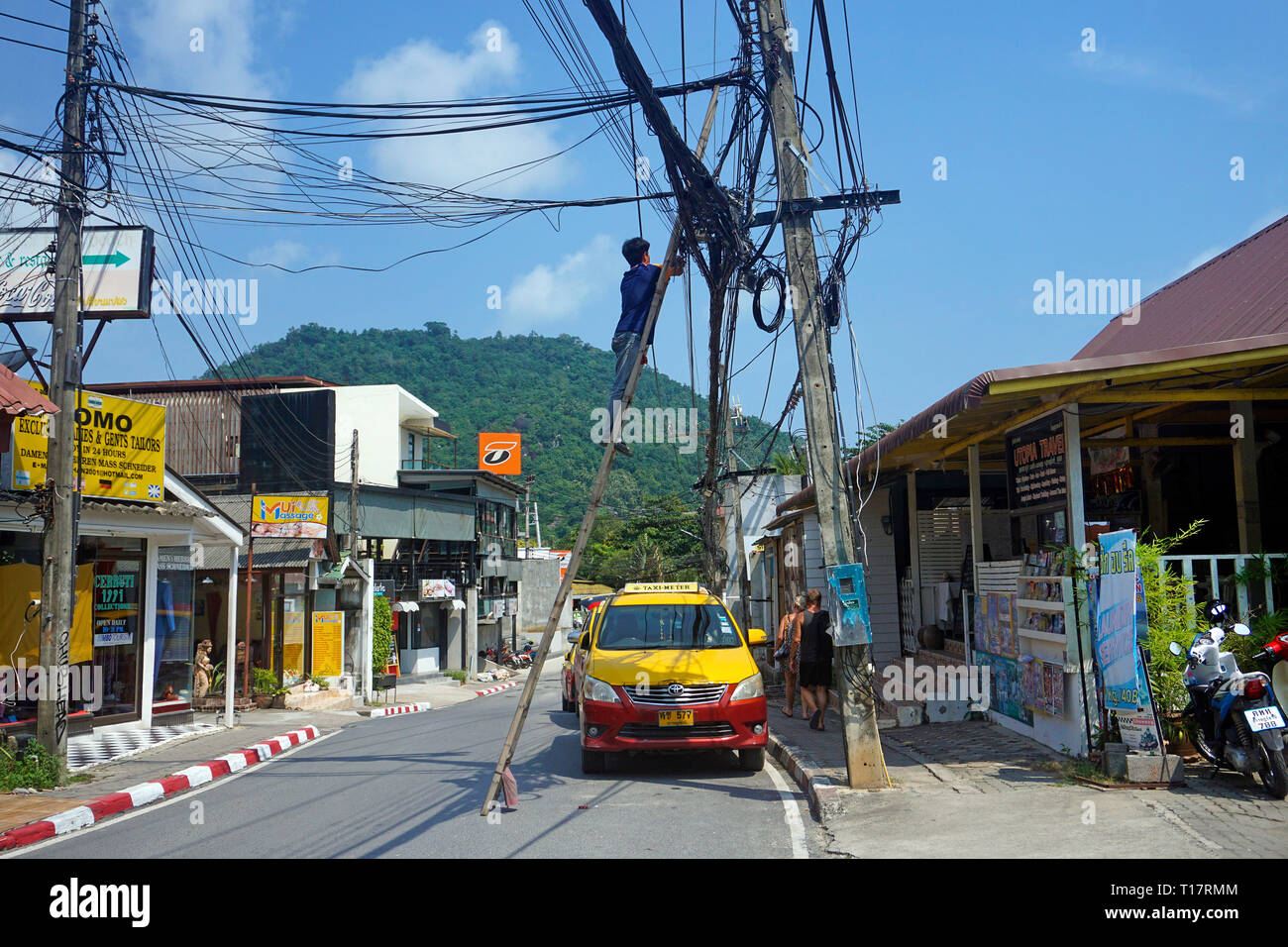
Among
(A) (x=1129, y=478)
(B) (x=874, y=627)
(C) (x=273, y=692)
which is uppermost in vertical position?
(A) (x=1129, y=478)

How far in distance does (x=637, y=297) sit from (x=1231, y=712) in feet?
20.7

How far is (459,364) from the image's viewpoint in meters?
87.4

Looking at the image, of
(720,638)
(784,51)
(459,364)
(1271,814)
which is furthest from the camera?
(459,364)

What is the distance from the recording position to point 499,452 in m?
52.2

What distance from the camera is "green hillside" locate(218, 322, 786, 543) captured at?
74688 mm

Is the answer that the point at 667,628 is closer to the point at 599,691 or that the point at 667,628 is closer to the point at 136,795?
the point at 599,691

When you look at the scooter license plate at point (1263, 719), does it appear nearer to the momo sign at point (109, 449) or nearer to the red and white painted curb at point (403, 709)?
the momo sign at point (109, 449)

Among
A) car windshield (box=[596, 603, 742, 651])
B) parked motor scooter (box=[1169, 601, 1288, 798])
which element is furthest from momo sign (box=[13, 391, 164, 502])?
parked motor scooter (box=[1169, 601, 1288, 798])

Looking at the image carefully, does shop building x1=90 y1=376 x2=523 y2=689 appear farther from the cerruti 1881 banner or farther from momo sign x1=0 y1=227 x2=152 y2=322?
momo sign x1=0 y1=227 x2=152 y2=322

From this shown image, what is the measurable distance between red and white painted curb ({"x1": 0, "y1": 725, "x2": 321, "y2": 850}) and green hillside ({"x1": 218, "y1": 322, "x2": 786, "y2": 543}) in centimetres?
5325

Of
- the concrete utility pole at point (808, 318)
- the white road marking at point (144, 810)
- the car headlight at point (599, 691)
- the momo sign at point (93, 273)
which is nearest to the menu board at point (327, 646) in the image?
the white road marking at point (144, 810)

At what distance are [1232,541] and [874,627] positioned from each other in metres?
5.73
